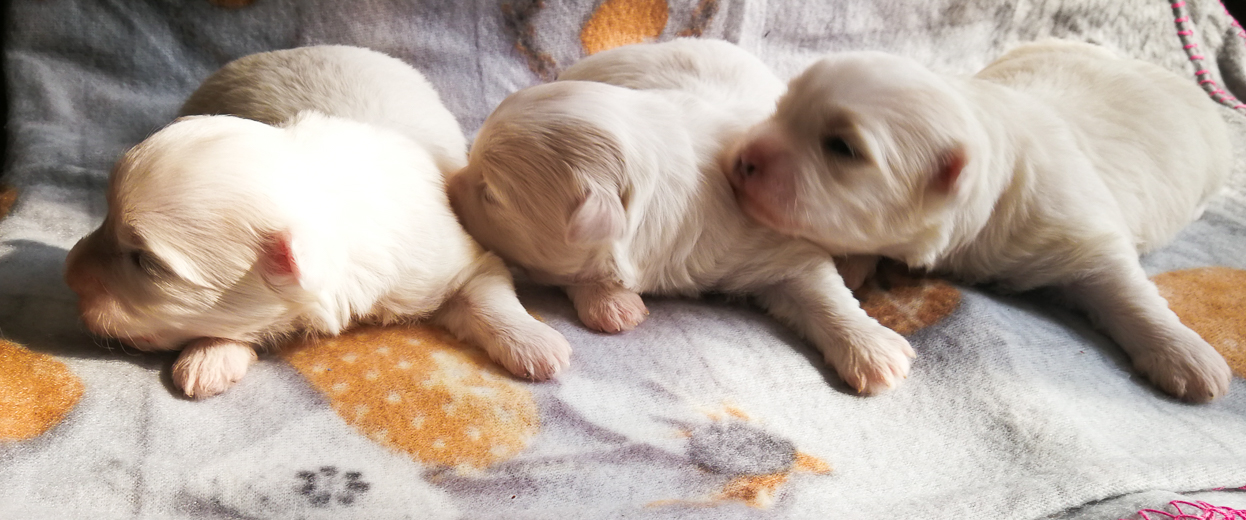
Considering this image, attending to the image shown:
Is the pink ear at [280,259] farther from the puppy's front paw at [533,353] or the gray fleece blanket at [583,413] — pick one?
the puppy's front paw at [533,353]

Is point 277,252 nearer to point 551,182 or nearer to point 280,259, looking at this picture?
point 280,259

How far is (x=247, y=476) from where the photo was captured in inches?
54.4

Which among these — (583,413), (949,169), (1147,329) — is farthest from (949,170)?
(583,413)

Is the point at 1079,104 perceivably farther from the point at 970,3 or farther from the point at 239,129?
the point at 239,129

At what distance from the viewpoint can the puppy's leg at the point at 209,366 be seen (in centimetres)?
155

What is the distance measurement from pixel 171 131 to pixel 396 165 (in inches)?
18.5

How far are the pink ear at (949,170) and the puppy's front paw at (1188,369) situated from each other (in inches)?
28.7

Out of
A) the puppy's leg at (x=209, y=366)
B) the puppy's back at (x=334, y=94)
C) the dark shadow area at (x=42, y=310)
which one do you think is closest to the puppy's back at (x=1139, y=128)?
the puppy's back at (x=334, y=94)

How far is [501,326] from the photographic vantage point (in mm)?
1775

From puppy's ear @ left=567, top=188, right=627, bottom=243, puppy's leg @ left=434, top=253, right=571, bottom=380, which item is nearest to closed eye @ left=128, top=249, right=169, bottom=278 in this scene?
puppy's leg @ left=434, top=253, right=571, bottom=380

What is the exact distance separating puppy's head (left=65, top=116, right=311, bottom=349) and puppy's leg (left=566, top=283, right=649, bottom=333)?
2.39 feet

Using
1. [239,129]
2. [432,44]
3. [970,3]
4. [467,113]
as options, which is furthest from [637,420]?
[970,3]

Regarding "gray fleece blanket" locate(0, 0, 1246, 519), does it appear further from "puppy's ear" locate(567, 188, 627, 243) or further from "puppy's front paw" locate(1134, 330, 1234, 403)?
"puppy's ear" locate(567, 188, 627, 243)

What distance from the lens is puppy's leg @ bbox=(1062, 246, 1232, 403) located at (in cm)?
191
